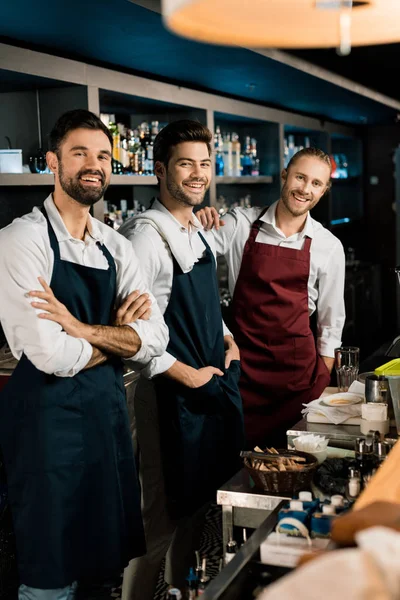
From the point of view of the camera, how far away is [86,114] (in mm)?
2449

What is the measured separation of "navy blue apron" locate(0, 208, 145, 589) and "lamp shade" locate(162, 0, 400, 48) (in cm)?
117

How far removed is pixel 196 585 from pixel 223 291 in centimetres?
416

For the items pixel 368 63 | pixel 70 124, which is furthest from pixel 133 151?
pixel 368 63

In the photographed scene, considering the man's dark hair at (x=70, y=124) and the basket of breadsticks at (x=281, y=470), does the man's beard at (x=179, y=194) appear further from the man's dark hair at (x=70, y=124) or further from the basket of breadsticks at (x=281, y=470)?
the basket of breadsticks at (x=281, y=470)

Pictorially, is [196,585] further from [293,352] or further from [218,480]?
[293,352]

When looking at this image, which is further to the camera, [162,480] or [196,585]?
[162,480]

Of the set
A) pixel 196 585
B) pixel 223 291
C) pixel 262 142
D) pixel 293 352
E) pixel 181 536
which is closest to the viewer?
pixel 196 585

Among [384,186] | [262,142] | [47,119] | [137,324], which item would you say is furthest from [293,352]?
[384,186]

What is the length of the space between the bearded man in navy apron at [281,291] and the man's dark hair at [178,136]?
0.42 meters

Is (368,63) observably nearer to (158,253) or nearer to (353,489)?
(158,253)

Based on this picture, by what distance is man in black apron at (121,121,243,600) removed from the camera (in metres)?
2.78

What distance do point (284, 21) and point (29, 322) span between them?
1.21 meters

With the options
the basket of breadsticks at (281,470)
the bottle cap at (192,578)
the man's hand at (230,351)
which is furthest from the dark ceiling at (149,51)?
the bottle cap at (192,578)

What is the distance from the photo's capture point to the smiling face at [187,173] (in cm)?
293
